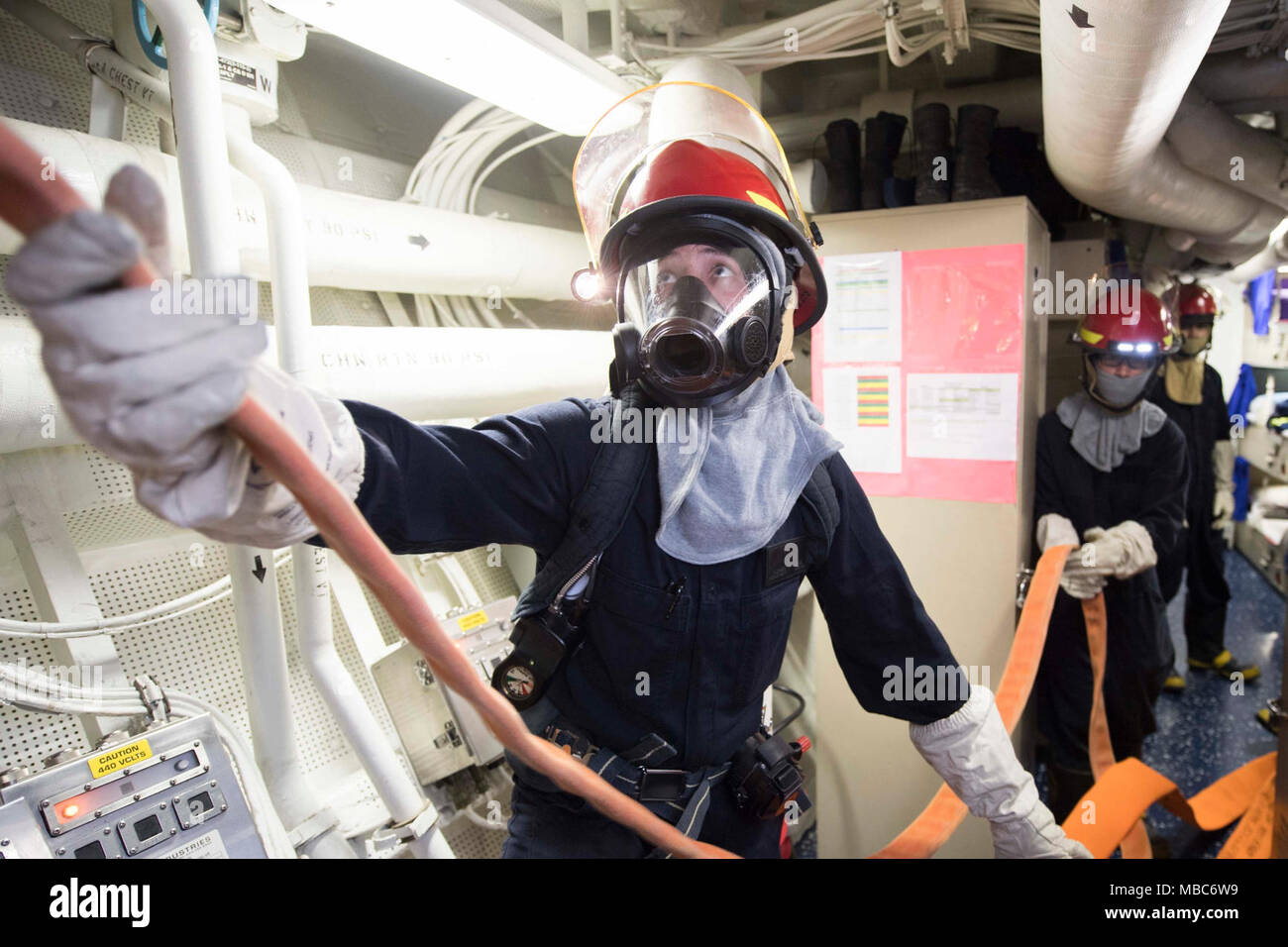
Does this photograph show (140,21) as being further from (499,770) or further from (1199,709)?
(1199,709)

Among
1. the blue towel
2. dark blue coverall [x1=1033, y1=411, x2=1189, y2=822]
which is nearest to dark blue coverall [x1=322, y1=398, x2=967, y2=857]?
dark blue coverall [x1=1033, y1=411, x2=1189, y2=822]

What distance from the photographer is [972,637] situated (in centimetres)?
245

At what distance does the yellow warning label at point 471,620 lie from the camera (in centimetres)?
212

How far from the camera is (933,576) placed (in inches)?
97.7

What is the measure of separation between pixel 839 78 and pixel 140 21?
7.53ft

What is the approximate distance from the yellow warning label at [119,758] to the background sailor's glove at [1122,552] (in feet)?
9.19

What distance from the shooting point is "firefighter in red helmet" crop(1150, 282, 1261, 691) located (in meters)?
3.86

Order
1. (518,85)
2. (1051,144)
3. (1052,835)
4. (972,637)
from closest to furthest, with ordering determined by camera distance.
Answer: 1. (1052,835)
2. (518,85)
3. (1051,144)
4. (972,637)

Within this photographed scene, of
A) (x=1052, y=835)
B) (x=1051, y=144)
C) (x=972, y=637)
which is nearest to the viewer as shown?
(x=1052, y=835)

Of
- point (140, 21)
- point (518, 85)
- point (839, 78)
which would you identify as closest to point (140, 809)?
point (140, 21)

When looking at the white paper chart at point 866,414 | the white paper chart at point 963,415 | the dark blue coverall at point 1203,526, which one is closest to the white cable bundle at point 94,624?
the white paper chart at point 866,414

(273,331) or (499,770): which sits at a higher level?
(273,331)

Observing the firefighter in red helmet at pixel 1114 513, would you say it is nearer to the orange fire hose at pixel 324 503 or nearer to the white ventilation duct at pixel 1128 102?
the white ventilation duct at pixel 1128 102

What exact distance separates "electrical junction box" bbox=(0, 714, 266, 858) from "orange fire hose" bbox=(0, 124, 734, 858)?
890 millimetres
